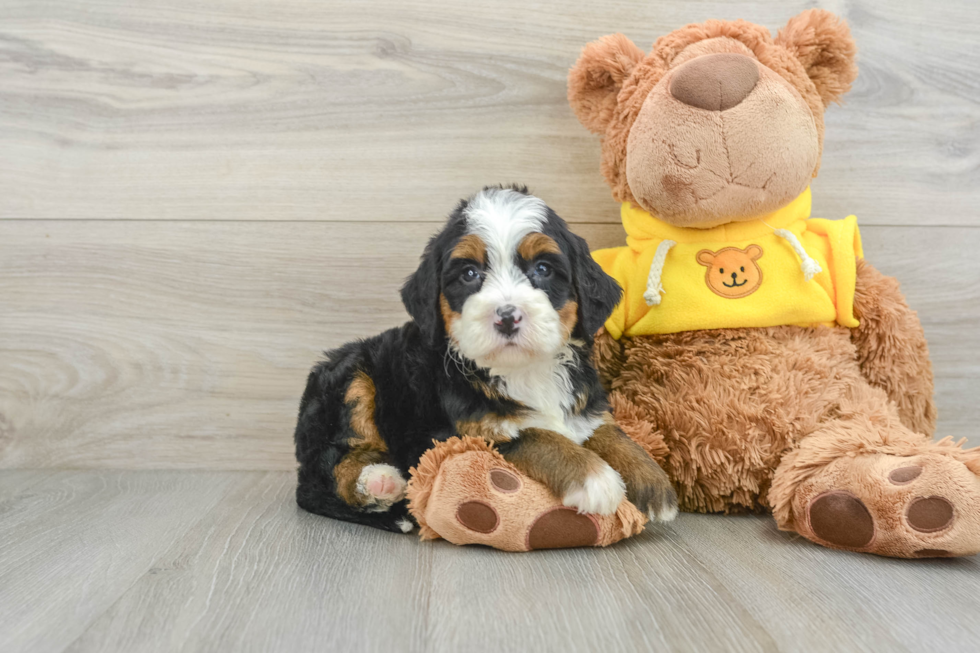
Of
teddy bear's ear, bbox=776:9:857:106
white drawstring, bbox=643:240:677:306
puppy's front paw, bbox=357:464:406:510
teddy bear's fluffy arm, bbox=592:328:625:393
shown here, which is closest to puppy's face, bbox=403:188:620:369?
white drawstring, bbox=643:240:677:306

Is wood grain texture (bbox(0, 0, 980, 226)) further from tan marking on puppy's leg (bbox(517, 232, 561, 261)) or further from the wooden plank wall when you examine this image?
tan marking on puppy's leg (bbox(517, 232, 561, 261))

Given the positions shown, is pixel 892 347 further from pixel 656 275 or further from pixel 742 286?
pixel 656 275

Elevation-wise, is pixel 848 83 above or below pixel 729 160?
above

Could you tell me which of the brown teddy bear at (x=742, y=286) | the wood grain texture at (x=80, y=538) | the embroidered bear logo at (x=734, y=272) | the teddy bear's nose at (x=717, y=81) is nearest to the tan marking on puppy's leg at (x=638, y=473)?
the brown teddy bear at (x=742, y=286)

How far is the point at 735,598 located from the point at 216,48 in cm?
207

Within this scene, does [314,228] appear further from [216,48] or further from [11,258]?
[11,258]

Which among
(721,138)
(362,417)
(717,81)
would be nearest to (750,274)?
(721,138)

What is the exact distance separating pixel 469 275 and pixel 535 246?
0.15 metres

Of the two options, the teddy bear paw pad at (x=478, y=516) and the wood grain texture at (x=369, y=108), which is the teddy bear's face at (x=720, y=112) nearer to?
the wood grain texture at (x=369, y=108)

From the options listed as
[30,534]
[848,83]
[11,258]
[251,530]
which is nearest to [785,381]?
[848,83]

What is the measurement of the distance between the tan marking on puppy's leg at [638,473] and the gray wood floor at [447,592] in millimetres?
85

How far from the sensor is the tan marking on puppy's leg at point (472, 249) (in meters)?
1.46

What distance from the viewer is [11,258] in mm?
2213

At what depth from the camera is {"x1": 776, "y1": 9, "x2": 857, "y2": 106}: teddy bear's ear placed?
1.72m
